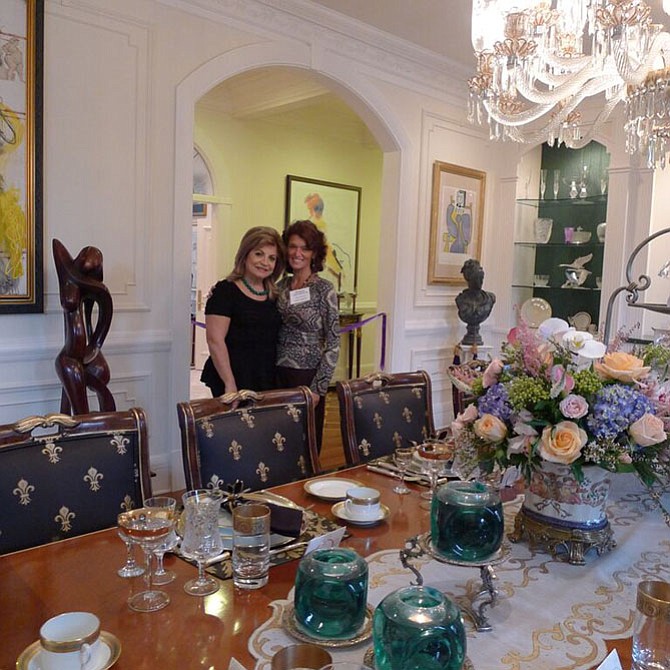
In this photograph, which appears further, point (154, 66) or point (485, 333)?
point (485, 333)

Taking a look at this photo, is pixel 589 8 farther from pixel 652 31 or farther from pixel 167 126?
pixel 167 126

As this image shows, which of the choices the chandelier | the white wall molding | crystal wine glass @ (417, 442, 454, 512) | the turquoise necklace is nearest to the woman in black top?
the turquoise necklace

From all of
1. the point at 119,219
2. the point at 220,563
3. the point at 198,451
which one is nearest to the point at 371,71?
the point at 119,219

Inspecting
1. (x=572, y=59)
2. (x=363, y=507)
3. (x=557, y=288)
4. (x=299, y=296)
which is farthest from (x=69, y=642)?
(x=557, y=288)

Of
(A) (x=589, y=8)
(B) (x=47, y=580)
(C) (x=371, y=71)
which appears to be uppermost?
(C) (x=371, y=71)

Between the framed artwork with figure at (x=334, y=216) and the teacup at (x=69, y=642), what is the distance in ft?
18.4

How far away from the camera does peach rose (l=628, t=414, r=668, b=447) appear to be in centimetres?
118

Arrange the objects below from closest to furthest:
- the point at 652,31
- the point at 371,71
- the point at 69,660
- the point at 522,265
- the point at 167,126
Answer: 1. the point at 69,660
2. the point at 652,31
3. the point at 167,126
4. the point at 371,71
5. the point at 522,265

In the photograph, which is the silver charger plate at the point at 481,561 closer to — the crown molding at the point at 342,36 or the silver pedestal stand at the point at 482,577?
the silver pedestal stand at the point at 482,577

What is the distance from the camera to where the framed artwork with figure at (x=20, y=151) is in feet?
8.79

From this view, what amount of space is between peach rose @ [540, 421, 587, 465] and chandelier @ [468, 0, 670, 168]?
5.14 ft

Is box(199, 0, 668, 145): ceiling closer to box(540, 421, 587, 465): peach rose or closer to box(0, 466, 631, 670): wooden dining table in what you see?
box(540, 421, 587, 465): peach rose

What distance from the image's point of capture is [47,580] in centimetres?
119

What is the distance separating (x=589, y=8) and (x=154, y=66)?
6.62ft
